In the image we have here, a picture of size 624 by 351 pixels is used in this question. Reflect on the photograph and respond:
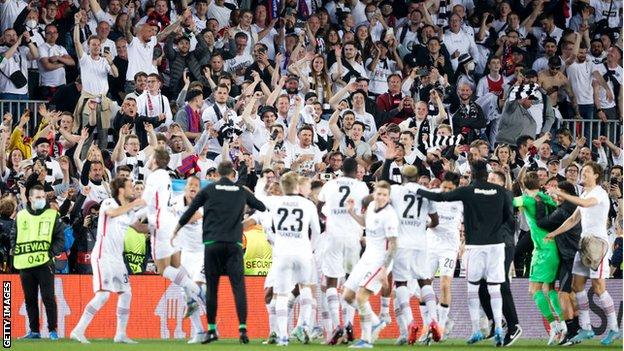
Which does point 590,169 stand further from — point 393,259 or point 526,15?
point 526,15

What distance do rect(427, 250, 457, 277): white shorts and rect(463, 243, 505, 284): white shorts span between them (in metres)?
1.17

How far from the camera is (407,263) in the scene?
73.9 feet

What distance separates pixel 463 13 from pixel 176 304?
11564 millimetres

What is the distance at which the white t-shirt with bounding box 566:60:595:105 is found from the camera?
33.6 meters

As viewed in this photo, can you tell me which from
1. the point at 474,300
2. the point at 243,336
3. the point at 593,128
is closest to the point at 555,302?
the point at 474,300

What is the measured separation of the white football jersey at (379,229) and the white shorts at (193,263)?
298cm

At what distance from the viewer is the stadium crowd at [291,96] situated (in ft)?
90.0

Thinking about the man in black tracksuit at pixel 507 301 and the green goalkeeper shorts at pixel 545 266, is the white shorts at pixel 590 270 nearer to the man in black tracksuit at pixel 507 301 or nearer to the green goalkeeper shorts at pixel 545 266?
the green goalkeeper shorts at pixel 545 266

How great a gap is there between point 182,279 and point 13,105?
25.9 feet

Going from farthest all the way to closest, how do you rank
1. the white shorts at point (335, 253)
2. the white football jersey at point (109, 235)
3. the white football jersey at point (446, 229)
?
the white football jersey at point (446, 229) → the white shorts at point (335, 253) → the white football jersey at point (109, 235)

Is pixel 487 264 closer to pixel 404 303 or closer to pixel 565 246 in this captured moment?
pixel 404 303

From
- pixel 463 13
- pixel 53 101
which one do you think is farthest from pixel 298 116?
pixel 463 13

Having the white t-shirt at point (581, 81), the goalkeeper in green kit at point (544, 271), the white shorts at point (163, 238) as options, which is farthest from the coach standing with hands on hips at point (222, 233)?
the white t-shirt at point (581, 81)

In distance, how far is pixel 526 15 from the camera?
35.2 m
